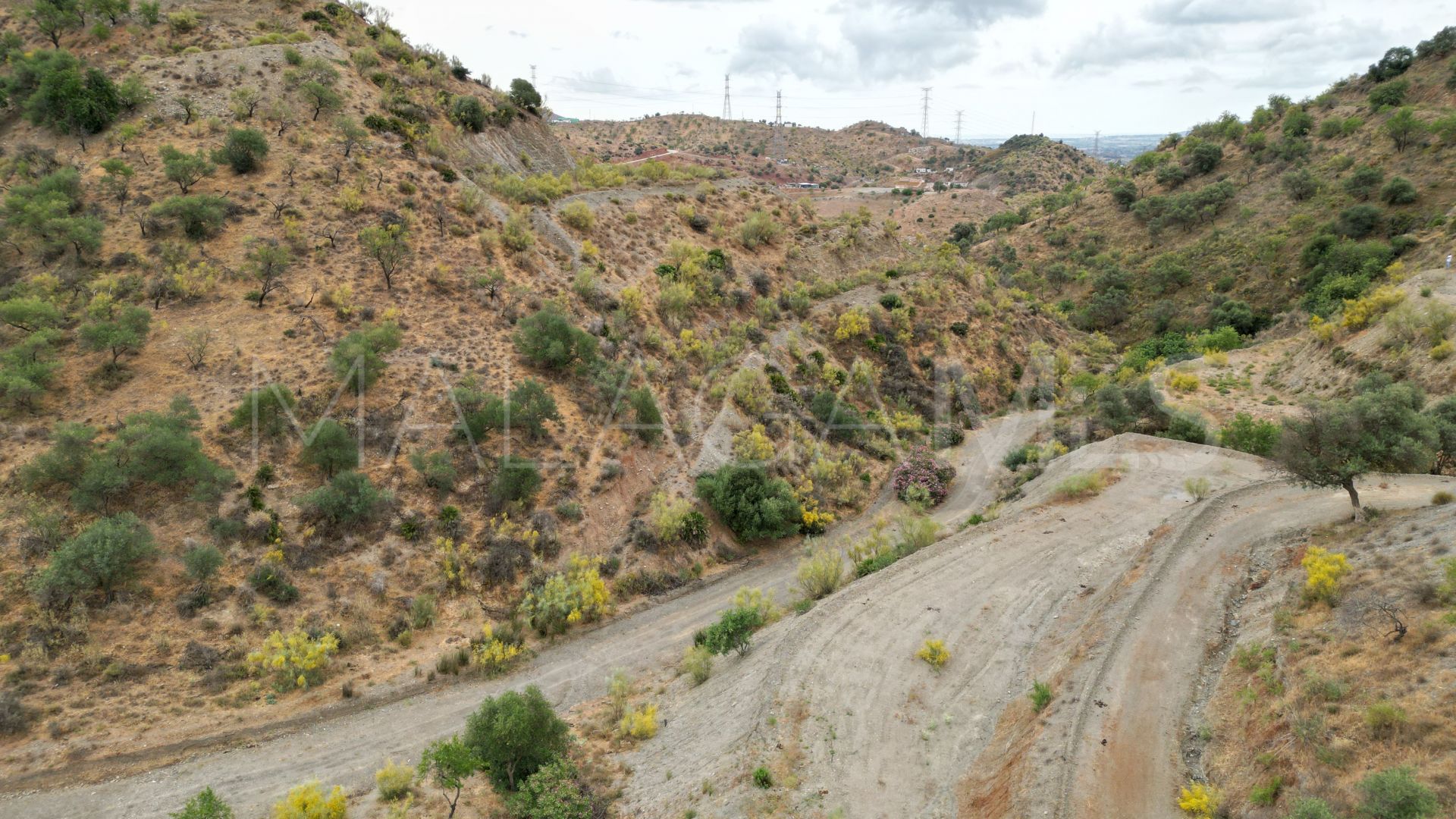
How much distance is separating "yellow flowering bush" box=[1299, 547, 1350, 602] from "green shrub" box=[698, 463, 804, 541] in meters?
15.8

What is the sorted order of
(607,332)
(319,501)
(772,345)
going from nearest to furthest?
1. (319,501)
2. (607,332)
3. (772,345)

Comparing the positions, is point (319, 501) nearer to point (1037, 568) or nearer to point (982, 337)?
point (1037, 568)

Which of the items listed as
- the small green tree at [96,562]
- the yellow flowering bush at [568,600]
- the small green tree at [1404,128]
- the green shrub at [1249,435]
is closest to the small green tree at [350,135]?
the small green tree at [96,562]

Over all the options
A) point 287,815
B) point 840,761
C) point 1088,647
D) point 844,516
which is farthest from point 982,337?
point 287,815

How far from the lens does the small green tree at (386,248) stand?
2638 cm

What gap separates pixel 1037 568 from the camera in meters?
19.2

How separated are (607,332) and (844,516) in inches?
547

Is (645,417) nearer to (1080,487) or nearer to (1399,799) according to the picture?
(1080,487)

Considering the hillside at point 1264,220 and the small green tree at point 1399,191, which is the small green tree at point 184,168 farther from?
the small green tree at point 1399,191

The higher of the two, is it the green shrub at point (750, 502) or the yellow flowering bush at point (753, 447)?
the yellow flowering bush at point (753, 447)

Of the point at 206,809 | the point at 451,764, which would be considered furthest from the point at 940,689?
the point at 206,809

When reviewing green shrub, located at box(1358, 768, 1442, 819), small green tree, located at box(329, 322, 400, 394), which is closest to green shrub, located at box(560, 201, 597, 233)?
→ small green tree, located at box(329, 322, 400, 394)

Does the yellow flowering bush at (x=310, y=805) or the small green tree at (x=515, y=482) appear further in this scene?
the small green tree at (x=515, y=482)

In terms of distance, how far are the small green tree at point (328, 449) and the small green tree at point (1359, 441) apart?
88.3 ft
